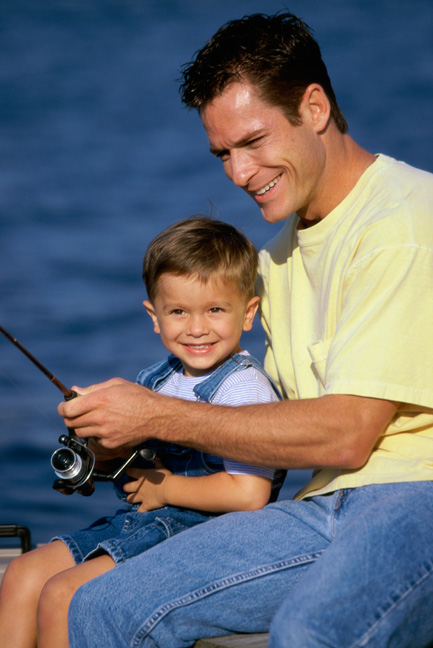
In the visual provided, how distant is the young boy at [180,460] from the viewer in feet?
7.09

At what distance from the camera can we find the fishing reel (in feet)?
7.06

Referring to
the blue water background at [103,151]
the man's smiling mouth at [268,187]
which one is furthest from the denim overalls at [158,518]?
the blue water background at [103,151]

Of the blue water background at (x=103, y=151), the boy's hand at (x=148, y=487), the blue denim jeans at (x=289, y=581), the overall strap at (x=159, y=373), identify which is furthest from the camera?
the blue water background at (x=103, y=151)

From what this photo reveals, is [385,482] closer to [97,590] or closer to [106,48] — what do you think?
[97,590]

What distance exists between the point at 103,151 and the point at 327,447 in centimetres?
738

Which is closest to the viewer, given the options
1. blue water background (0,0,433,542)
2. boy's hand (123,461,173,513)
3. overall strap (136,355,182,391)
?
boy's hand (123,461,173,513)

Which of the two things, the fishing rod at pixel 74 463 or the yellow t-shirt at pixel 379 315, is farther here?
the fishing rod at pixel 74 463

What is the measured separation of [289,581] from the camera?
1.93 meters

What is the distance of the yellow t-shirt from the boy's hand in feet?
1.23

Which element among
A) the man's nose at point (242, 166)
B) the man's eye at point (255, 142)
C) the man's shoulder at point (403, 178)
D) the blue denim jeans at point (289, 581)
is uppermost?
the man's eye at point (255, 142)

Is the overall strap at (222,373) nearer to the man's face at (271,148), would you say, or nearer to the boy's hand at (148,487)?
the boy's hand at (148,487)

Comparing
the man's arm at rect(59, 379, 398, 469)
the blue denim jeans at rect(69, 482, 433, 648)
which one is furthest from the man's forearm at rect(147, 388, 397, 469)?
the blue denim jeans at rect(69, 482, 433, 648)

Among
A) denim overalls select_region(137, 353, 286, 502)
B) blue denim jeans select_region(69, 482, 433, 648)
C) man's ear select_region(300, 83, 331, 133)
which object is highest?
man's ear select_region(300, 83, 331, 133)

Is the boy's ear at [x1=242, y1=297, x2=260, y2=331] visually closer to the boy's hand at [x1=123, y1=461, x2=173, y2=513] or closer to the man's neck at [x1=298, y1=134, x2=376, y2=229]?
the man's neck at [x1=298, y1=134, x2=376, y2=229]
